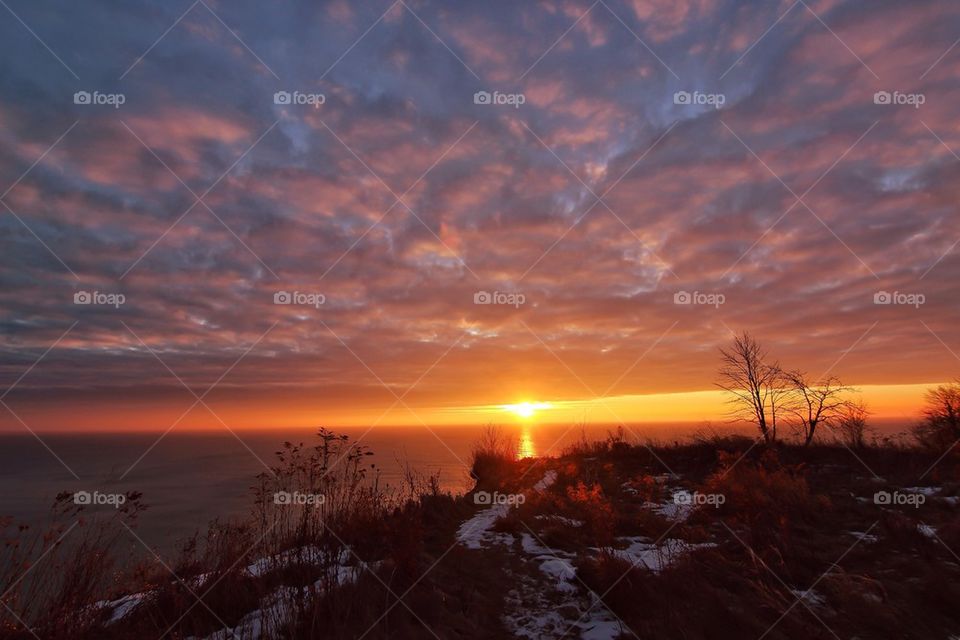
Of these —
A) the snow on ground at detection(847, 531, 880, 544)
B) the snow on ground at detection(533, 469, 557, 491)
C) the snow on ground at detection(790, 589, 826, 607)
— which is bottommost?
the snow on ground at detection(847, 531, 880, 544)

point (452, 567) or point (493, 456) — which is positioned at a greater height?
point (493, 456)

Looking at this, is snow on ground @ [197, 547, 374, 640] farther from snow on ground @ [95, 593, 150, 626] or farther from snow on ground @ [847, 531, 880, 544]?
snow on ground @ [847, 531, 880, 544]

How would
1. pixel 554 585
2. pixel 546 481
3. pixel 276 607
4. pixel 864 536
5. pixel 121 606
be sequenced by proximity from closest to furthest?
pixel 276 607 < pixel 121 606 < pixel 554 585 < pixel 864 536 < pixel 546 481

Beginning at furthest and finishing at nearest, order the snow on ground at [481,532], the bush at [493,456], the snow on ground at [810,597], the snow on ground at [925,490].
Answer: the bush at [493,456] < the snow on ground at [925,490] < the snow on ground at [481,532] < the snow on ground at [810,597]

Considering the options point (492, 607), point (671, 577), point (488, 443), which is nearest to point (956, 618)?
point (671, 577)

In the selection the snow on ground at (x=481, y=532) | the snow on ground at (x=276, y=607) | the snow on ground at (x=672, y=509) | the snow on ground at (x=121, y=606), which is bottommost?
the snow on ground at (x=672, y=509)

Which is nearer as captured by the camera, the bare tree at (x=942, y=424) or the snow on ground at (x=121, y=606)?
the snow on ground at (x=121, y=606)

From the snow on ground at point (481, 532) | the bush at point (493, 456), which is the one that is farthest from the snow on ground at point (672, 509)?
the bush at point (493, 456)

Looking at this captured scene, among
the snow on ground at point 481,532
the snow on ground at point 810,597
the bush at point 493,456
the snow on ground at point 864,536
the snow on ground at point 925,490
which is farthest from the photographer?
the bush at point 493,456

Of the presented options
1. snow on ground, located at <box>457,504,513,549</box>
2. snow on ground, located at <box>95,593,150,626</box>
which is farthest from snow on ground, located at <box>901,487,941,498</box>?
snow on ground, located at <box>95,593,150,626</box>

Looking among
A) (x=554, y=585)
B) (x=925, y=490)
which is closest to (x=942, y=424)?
(x=925, y=490)

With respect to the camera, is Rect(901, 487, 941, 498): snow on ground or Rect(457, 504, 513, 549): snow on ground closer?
Rect(457, 504, 513, 549): snow on ground

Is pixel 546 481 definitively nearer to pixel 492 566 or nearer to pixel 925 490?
pixel 492 566

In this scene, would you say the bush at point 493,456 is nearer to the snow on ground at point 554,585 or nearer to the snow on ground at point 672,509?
the snow on ground at point 672,509
